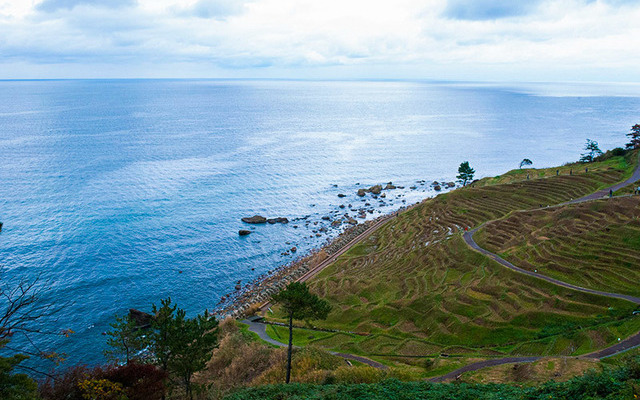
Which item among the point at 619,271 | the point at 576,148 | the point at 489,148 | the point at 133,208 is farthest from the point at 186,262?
Answer: the point at 576,148

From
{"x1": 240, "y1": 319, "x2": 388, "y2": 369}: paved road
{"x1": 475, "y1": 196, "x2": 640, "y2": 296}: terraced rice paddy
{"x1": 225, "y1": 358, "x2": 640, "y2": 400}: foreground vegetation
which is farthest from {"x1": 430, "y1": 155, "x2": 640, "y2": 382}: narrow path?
{"x1": 225, "y1": 358, "x2": 640, "y2": 400}: foreground vegetation

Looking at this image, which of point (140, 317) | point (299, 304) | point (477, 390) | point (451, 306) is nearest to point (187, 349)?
point (299, 304)

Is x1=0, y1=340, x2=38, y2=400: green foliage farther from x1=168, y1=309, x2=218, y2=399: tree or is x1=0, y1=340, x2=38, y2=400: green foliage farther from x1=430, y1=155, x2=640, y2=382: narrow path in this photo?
x1=430, y1=155, x2=640, y2=382: narrow path

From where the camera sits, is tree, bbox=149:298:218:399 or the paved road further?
the paved road

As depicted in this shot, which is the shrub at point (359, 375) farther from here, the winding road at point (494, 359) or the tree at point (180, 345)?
the tree at point (180, 345)

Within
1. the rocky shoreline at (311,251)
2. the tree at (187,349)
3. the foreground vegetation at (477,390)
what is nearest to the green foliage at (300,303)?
the foreground vegetation at (477,390)

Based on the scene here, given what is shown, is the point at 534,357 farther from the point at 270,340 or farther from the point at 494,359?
the point at 270,340
